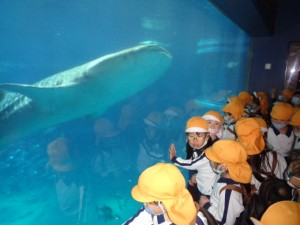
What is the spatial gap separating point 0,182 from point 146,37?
4.65 metres

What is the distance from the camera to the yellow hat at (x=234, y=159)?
1732mm

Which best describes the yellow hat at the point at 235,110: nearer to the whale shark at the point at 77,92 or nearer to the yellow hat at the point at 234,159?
the whale shark at the point at 77,92

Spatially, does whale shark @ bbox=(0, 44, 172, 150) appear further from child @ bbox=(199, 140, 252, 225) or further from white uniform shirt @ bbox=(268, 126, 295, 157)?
child @ bbox=(199, 140, 252, 225)

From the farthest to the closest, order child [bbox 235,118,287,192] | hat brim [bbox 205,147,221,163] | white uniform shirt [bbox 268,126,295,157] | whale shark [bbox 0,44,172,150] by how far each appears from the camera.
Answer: whale shark [bbox 0,44,172,150] → white uniform shirt [bbox 268,126,295,157] → child [bbox 235,118,287,192] → hat brim [bbox 205,147,221,163]

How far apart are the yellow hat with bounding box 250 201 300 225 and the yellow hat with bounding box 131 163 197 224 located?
0.37 metres

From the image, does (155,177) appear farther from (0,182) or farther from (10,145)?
(0,182)

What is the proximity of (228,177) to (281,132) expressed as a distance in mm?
1814

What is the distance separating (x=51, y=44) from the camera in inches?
178

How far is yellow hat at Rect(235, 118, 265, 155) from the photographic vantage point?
2252mm

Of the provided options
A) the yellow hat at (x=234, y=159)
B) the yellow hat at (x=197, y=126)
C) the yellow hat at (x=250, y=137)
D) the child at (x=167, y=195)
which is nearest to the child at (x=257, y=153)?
the yellow hat at (x=250, y=137)

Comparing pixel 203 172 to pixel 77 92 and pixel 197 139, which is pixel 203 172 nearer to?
pixel 197 139

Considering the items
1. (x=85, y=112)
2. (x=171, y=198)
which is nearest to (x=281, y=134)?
(x=171, y=198)

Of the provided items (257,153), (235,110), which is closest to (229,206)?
(257,153)

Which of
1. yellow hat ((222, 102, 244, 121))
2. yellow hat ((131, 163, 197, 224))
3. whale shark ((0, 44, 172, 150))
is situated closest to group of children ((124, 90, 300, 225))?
yellow hat ((131, 163, 197, 224))
